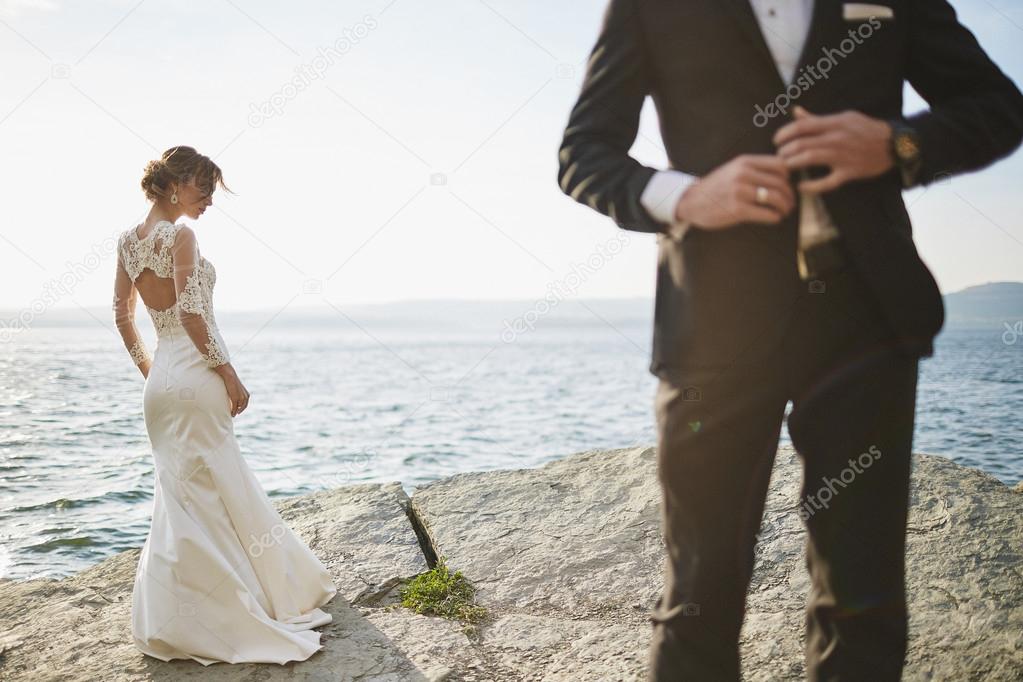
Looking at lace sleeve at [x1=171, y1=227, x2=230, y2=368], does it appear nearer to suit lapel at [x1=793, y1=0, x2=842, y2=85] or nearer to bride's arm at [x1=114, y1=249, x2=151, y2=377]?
bride's arm at [x1=114, y1=249, x2=151, y2=377]

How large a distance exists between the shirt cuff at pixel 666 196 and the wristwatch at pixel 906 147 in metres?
0.32

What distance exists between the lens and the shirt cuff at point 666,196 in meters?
1.32

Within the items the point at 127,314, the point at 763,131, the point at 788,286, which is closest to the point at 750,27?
the point at 763,131

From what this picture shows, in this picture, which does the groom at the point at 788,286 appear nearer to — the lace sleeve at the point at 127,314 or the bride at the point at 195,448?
the bride at the point at 195,448

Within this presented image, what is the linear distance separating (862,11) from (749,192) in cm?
39

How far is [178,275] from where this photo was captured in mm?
3506

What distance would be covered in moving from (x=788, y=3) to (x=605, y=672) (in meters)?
2.28

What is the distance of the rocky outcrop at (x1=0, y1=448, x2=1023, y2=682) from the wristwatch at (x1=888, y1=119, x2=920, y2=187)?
2.02 m

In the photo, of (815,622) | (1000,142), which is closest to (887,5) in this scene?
(1000,142)

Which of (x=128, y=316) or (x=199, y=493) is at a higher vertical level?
(x=128, y=316)

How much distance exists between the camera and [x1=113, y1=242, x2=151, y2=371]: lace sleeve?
368cm

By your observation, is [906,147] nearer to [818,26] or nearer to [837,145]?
[837,145]

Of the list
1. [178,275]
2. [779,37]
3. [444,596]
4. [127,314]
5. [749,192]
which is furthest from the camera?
[127,314]

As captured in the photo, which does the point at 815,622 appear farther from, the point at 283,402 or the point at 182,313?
the point at 283,402
